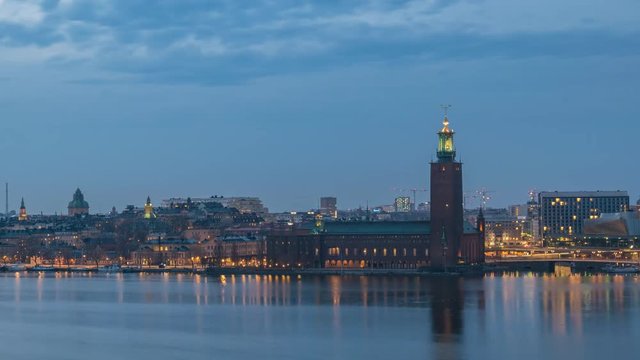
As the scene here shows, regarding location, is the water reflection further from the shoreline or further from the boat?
the boat

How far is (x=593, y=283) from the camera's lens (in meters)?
61.6

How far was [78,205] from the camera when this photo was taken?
159 metres

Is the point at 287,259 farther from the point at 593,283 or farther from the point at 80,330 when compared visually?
the point at 80,330

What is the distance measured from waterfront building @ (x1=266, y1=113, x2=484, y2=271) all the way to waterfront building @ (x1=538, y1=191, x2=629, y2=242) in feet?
141

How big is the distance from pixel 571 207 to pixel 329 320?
3165 inches

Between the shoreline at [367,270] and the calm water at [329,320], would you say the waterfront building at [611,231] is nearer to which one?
the shoreline at [367,270]

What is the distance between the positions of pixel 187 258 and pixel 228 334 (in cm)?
5473

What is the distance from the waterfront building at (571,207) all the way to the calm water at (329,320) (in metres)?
56.0

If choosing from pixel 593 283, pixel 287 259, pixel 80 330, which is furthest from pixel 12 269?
pixel 80 330

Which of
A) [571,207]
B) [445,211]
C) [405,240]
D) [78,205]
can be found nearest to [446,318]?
[445,211]

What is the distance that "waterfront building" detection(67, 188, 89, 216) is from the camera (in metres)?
158

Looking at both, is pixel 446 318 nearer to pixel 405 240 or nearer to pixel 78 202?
pixel 405 240

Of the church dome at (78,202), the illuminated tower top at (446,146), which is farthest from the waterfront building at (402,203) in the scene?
the illuminated tower top at (446,146)

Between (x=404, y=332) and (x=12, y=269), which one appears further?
(x=12, y=269)
